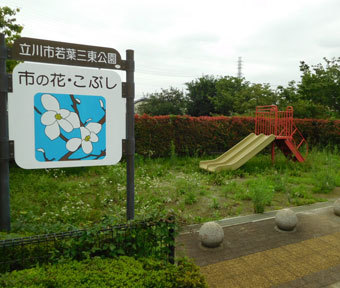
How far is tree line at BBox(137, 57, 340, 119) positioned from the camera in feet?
67.5

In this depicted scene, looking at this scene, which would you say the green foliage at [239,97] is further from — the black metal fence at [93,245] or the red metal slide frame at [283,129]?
the black metal fence at [93,245]

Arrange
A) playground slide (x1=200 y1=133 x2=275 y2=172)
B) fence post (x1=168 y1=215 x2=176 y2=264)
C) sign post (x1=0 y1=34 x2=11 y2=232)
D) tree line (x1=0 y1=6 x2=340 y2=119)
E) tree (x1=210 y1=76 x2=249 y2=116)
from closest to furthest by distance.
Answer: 1. fence post (x1=168 y1=215 x2=176 y2=264)
2. sign post (x1=0 y1=34 x2=11 y2=232)
3. playground slide (x1=200 y1=133 x2=275 y2=172)
4. tree line (x1=0 y1=6 x2=340 y2=119)
5. tree (x1=210 y1=76 x2=249 y2=116)

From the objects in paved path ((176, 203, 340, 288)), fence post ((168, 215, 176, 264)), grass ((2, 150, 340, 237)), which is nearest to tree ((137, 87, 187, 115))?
grass ((2, 150, 340, 237))

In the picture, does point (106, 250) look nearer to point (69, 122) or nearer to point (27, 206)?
point (69, 122)

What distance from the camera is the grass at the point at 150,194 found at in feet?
16.5

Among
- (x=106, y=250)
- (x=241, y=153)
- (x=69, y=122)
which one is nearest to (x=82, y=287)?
(x=106, y=250)

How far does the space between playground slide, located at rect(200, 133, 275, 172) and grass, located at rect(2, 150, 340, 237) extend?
9.4 inches

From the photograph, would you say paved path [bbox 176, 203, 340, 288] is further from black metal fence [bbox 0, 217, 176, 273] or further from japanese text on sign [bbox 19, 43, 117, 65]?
japanese text on sign [bbox 19, 43, 117, 65]

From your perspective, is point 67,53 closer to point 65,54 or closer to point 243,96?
point 65,54

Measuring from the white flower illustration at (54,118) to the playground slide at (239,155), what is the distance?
6.19 m

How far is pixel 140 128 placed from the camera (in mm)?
10719

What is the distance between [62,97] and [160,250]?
2.05 meters

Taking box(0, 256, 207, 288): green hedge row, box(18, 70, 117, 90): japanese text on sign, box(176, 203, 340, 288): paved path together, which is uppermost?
box(18, 70, 117, 90): japanese text on sign

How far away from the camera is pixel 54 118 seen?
3225mm
